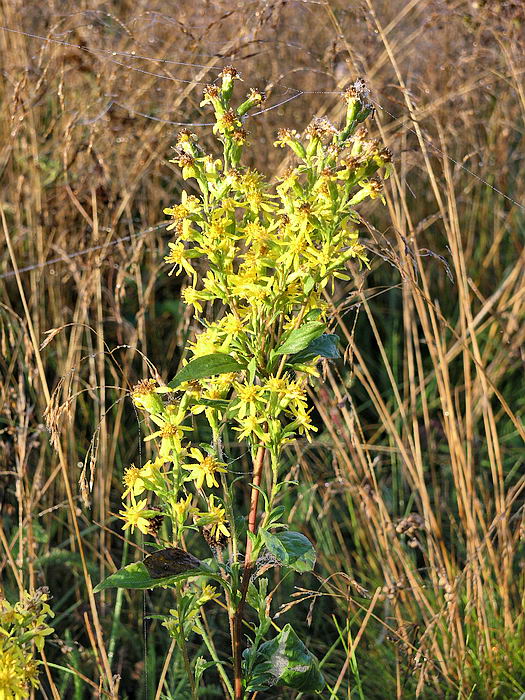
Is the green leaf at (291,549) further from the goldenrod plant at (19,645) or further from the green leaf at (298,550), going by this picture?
the goldenrod plant at (19,645)

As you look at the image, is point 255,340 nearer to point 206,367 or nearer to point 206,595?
point 206,367

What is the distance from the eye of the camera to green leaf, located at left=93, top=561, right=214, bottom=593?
2.81 feet

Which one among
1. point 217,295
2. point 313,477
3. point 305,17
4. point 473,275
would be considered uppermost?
point 305,17

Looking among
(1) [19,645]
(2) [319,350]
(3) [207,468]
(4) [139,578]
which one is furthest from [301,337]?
(1) [19,645]

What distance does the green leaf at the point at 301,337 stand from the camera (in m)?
0.85

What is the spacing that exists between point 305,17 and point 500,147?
2.87 ft

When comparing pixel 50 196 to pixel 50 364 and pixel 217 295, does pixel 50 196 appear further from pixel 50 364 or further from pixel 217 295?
pixel 217 295

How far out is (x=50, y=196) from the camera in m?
2.16

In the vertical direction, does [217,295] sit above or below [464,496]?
above

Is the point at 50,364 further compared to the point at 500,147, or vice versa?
the point at 500,147

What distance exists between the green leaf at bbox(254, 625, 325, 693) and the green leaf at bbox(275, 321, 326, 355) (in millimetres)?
331

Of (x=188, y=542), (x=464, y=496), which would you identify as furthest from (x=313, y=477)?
(x=464, y=496)

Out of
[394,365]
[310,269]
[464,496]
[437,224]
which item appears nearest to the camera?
[310,269]

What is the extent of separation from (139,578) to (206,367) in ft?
0.81
